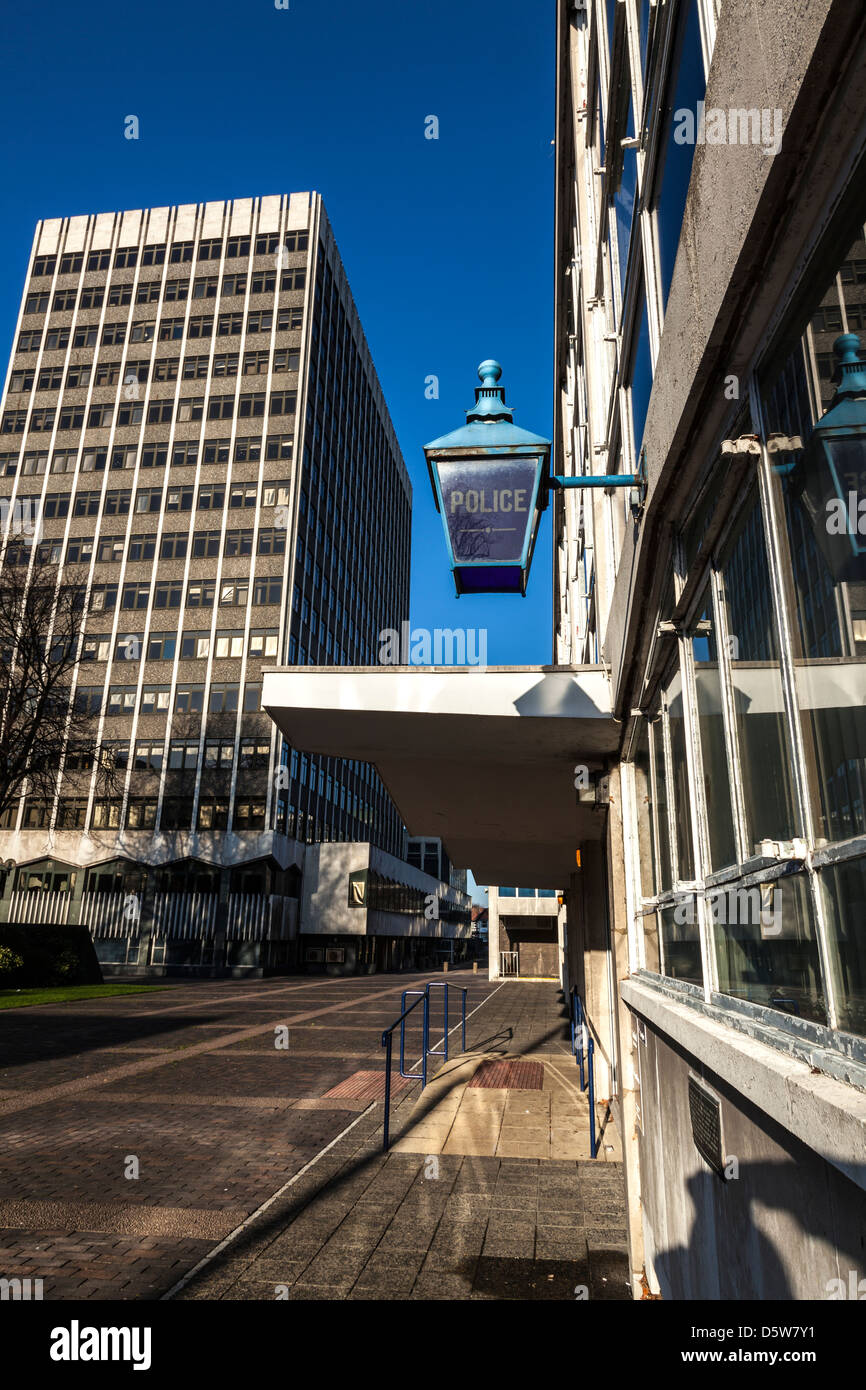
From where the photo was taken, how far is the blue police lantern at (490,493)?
3764 millimetres

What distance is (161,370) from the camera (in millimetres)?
50844

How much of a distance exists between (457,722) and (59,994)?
22064mm

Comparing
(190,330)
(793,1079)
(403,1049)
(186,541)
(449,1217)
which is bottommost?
(449,1217)

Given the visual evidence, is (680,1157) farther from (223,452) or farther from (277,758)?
(223,452)

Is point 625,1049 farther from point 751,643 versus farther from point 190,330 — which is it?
point 190,330

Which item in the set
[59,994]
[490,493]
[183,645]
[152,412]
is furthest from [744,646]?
[152,412]

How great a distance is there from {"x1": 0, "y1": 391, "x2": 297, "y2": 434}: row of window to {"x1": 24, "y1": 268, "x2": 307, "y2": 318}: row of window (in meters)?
5.08

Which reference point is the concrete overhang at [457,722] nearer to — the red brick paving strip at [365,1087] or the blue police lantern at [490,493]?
the blue police lantern at [490,493]

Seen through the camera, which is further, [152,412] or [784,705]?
[152,412]

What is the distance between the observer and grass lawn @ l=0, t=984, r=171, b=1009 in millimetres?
21188

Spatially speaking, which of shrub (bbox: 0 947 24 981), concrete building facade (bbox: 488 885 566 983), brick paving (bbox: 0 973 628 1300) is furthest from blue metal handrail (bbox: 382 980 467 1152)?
concrete building facade (bbox: 488 885 566 983)

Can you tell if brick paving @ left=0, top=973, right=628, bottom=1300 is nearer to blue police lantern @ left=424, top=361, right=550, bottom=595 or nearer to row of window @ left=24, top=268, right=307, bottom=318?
blue police lantern @ left=424, top=361, right=550, bottom=595
